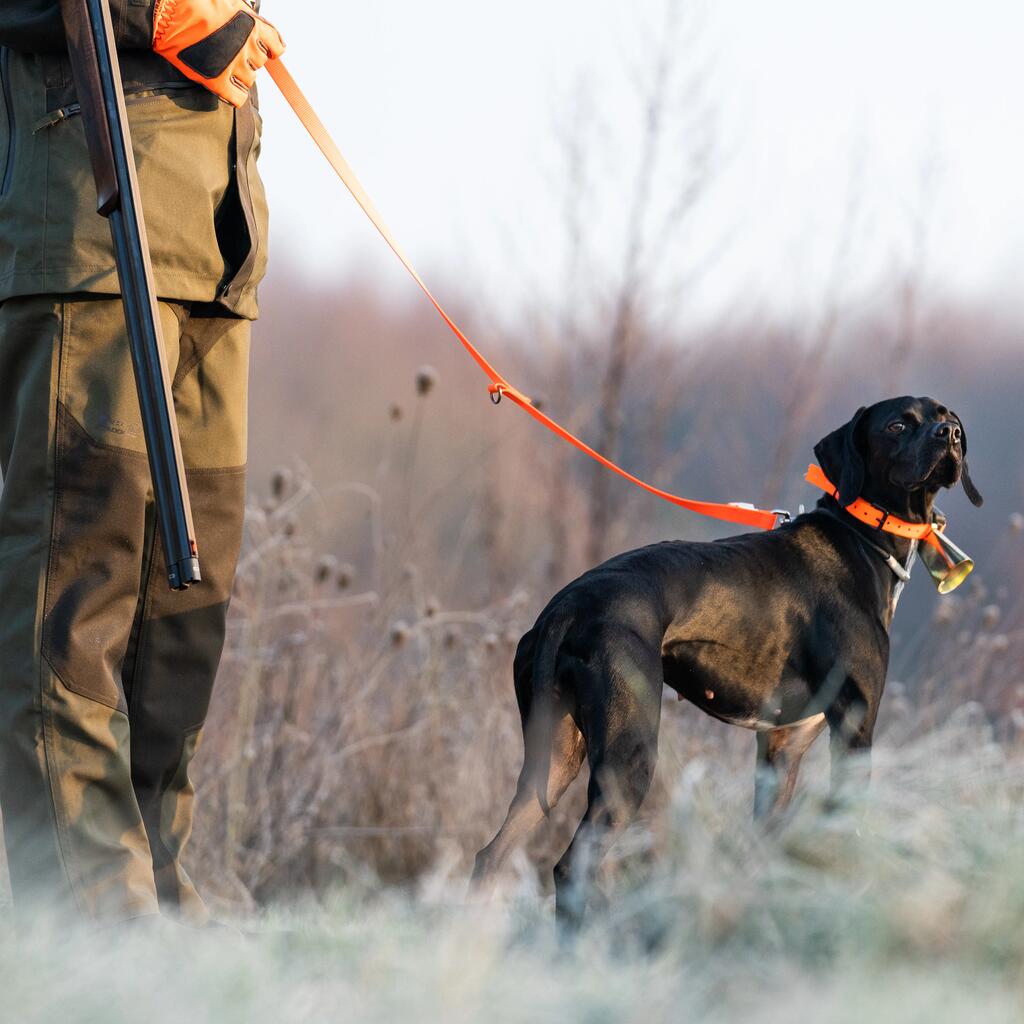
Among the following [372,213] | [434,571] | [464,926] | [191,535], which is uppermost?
[372,213]

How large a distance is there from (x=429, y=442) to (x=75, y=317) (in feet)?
25.8

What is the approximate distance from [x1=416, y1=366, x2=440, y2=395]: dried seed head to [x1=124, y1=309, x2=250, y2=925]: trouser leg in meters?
1.75

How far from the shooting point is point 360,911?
8.49ft

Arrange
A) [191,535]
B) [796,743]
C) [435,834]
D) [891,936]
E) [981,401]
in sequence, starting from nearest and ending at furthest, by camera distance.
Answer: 1. [891,936]
2. [191,535]
3. [796,743]
4. [435,834]
5. [981,401]

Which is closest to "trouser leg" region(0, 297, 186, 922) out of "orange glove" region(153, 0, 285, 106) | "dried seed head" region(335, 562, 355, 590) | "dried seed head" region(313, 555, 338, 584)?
"orange glove" region(153, 0, 285, 106)

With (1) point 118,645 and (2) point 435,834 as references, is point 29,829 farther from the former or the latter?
(2) point 435,834

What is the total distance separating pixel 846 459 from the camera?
3.78m

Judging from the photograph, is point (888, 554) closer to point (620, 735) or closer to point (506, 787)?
point (620, 735)

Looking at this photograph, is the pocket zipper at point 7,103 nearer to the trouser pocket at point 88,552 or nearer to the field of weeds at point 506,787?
the trouser pocket at point 88,552

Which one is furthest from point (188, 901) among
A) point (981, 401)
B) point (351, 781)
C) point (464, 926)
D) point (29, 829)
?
point (981, 401)

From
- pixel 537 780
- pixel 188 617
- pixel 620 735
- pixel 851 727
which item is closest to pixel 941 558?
pixel 851 727

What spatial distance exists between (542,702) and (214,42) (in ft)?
5.11

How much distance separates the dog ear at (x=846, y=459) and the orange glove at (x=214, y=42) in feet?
6.31

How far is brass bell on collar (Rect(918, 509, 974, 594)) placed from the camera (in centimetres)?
365
